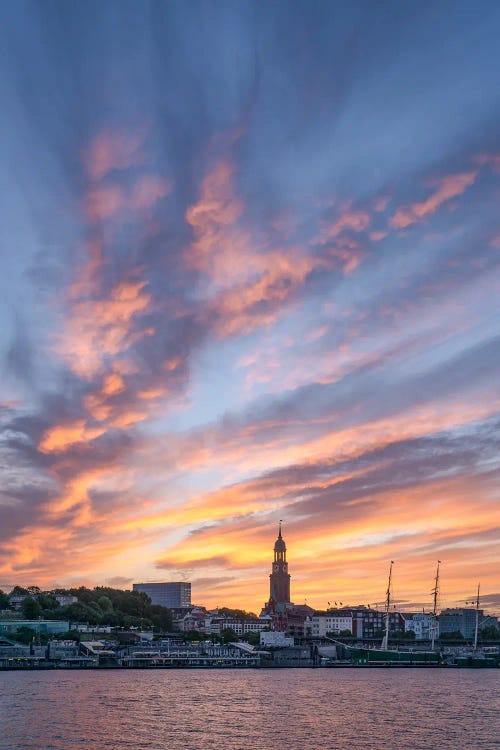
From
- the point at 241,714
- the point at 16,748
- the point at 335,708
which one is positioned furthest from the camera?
the point at 335,708

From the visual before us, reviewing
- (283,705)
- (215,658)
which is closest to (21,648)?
(215,658)

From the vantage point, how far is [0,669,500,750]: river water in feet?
239

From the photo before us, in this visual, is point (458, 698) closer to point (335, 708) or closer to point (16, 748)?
point (335, 708)

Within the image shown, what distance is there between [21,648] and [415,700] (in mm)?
114980

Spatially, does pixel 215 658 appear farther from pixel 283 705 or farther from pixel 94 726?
pixel 94 726

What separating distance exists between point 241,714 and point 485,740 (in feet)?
91.3

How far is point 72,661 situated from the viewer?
186 meters

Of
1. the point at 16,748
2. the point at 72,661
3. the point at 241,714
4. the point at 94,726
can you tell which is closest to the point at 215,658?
the point at 72,661

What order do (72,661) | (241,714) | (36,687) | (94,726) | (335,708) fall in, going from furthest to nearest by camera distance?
(72,661) → (36,687) → (335,708) → (241,714) → (94,726)

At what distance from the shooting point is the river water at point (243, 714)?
7288 centimetres

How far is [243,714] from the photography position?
93.2 m

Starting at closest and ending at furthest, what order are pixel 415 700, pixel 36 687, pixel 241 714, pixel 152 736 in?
pixel 152 736, pixel 241 714, pixel 415 700, pixel 36 687

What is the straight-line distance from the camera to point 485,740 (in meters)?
76.4

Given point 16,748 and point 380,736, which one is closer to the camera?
point 16,748
